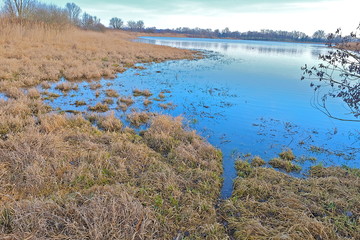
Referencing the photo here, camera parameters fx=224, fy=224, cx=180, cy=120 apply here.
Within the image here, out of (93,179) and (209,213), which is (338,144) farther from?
(93,179)

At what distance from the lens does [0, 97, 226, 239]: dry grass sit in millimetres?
3080

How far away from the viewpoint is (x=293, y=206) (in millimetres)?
3904

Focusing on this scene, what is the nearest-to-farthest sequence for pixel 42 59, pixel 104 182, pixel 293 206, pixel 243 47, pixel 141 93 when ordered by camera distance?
pixel 293 206, pixel 104 182, pixel 141 93, pixel 42 59, pixel 243 47

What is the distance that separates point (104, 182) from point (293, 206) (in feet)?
11.5

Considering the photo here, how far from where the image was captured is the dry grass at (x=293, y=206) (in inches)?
132

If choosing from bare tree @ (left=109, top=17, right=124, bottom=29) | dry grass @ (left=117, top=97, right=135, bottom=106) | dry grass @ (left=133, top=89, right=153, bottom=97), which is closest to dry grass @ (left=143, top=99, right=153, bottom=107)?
dry grass @ (left=117, top=97, right=135, bottom=106)

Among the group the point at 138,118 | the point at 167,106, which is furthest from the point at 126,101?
the point at 138,118

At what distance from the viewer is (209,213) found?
3801 millimetres

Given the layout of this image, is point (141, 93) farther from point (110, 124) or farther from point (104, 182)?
point (104, 182)

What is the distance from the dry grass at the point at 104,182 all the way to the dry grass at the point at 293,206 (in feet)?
1.50

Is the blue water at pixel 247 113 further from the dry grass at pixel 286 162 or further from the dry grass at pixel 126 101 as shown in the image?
the dry grass at pixel 126 101

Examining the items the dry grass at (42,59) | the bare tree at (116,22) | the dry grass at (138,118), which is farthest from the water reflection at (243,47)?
the bare tree at (116,22)

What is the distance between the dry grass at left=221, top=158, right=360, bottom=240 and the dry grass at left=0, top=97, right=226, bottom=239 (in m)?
0.46

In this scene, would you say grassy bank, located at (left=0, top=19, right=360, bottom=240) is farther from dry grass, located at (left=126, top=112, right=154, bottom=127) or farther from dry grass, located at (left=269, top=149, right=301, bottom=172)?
dry grass, located at (left=126, top=112, right=154, bottom=127)
